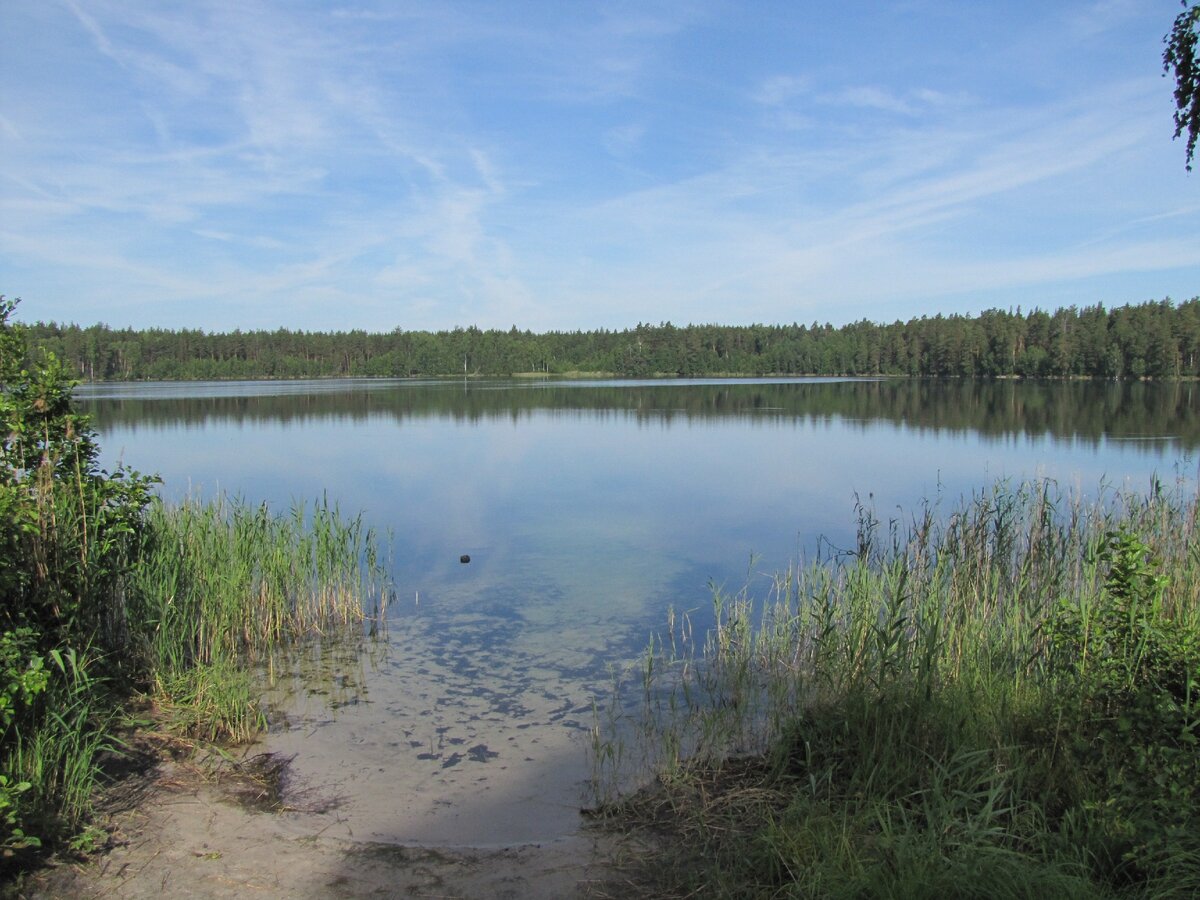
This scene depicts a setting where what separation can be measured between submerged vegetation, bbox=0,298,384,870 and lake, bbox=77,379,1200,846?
0.72 meters

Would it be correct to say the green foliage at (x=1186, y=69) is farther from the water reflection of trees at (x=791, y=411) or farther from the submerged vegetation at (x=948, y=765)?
the water reflection of trees at (x=791, y=411)

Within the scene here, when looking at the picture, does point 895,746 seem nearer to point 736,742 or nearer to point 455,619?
point 736,742

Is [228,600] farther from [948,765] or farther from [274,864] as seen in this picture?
[948,765]

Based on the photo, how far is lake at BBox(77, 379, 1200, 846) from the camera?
633 cm

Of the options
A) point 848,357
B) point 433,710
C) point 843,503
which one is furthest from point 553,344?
point 433,710

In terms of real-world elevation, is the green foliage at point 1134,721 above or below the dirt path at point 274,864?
above

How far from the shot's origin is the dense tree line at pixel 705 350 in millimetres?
92062

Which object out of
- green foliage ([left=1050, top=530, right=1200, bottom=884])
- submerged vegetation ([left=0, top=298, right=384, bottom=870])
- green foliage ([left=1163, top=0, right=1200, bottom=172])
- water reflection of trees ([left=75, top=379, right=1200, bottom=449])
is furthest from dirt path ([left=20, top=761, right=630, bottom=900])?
water reflection of trees ([left=75, top=379, right=1200, bottom=449])

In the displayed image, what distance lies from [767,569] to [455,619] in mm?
4981

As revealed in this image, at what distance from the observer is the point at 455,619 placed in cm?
1044

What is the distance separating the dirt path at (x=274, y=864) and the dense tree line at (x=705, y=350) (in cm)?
9989

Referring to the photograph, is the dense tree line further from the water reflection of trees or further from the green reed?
the green reed

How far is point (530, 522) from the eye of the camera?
17016 millimetres

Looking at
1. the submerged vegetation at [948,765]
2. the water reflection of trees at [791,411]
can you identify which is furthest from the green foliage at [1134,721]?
the water reflection of trees at [791,411]
